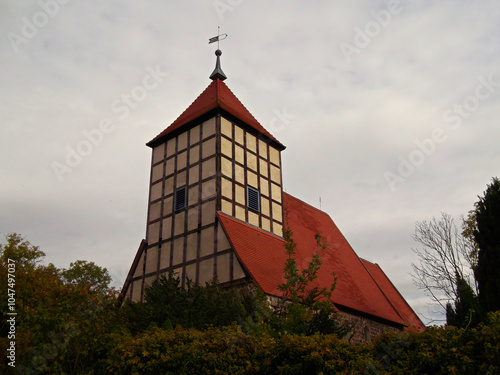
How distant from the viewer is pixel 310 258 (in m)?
19.2

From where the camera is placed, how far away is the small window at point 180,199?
17969 millimetres

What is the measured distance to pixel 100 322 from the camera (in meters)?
10.0

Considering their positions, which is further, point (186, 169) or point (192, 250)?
point (186, 169)

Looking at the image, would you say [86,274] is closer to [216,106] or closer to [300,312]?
[216,106]

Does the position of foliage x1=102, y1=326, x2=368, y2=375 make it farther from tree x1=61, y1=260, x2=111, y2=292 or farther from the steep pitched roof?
tree x1=61, y1=260, x2=111, y2=292

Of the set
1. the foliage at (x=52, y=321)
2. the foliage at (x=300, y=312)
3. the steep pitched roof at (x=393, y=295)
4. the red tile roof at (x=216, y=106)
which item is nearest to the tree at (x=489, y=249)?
the foliage at (x=300, y=312)

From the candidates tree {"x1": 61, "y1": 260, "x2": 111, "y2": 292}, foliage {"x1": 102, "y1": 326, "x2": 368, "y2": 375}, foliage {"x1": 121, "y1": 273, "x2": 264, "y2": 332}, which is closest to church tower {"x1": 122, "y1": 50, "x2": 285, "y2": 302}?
foliage {"x1": 121, "y1": 273, "x2": 264, "y2": 332}

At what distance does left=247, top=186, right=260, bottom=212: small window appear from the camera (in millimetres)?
18188

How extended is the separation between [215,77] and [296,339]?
16.6 m

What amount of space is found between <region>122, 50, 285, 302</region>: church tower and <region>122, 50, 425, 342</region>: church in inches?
1.5

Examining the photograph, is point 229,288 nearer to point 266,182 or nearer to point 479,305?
point 266,182

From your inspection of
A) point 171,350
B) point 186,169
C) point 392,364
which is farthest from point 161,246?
point 392,364

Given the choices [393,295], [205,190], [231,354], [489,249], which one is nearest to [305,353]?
[231,354]

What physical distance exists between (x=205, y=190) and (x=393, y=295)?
12.8 meters
